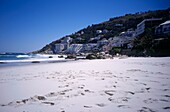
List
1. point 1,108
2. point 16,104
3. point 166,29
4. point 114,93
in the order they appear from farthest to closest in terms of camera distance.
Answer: point 166,29, point 114,93, point 16,104, point 1,108

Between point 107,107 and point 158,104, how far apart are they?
0.87 m

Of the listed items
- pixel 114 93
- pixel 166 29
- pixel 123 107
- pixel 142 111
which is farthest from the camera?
pixel 166 29

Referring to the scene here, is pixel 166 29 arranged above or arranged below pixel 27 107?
above

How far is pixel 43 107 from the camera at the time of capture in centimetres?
240

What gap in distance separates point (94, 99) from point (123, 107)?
631mm

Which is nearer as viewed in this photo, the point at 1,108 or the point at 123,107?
the point at 123,107

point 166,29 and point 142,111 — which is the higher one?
point 166,29

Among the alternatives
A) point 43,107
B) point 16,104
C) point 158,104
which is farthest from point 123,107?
point 16,104

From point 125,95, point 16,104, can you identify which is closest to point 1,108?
point 16,104

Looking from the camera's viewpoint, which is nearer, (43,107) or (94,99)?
(43,107)

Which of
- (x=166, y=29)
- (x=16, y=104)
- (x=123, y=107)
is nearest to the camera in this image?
(x=123, y=107)

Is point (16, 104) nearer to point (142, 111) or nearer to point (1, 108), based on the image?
point (1, 108)

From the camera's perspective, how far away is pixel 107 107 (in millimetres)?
2320

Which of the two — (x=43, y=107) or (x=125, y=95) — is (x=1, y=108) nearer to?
(x=43, y=107)
